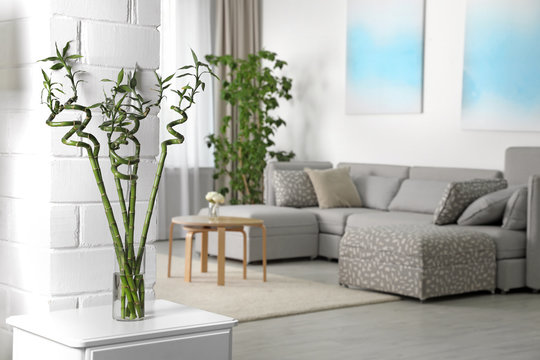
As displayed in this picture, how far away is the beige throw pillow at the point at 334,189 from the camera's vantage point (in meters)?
7.39

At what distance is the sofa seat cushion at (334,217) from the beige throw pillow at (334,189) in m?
0.12

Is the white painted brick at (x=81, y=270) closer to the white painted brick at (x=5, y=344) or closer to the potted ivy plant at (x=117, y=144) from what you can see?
the potted ivy plant at (x=117, y=144)

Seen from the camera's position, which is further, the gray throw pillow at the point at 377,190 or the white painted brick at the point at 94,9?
the gray throw pillow at the point at 377,190

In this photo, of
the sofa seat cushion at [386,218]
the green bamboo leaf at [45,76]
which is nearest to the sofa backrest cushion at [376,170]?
the sofa seat cushion at [386,218]

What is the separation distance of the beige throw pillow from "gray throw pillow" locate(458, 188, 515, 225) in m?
1.60

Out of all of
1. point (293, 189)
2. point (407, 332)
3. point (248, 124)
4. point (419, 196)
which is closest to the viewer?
point (407, 332)

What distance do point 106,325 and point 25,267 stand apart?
0.97 ft

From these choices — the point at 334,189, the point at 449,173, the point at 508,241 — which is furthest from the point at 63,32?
the point at 334,189

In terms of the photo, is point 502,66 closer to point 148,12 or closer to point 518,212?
point 518,212

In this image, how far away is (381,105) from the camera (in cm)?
778

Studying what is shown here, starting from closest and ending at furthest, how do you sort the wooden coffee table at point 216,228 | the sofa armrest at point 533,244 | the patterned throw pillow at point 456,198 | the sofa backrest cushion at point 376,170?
the sofa armrest at point 533,244, the wooden coffee table at point 216,228, the patterned throw pillow at point 456,198, the sofa backrest cushion at point 376,170

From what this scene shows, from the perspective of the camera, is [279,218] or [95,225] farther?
[279,218]

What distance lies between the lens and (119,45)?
1961 mm

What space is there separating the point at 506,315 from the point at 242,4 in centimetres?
514
